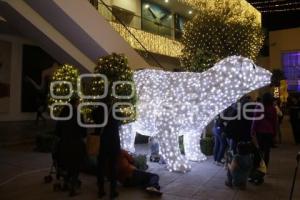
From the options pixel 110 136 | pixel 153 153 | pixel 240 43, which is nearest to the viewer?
pixel 110 136

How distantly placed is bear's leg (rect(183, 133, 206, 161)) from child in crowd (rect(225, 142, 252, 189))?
2.11 meters

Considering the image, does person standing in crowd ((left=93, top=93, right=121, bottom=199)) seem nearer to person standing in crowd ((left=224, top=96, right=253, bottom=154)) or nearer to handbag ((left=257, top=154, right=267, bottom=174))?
person standing in crowd ((left=224, top=96, right=253, bottom=154))

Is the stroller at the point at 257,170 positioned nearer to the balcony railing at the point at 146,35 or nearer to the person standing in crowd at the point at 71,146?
the person standing in crowd at the point at 71,146

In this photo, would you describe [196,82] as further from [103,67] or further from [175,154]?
[103,67]

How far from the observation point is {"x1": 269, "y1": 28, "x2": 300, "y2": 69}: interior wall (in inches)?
1227

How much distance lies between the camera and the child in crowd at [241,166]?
591 cm

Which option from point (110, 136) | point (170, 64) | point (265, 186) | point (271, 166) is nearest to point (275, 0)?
point (170, 64)

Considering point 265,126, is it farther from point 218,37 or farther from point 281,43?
point 281,43

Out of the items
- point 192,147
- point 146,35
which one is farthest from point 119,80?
point 146,35

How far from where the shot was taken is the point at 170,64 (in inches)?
718

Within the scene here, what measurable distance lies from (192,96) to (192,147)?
1.56 meters

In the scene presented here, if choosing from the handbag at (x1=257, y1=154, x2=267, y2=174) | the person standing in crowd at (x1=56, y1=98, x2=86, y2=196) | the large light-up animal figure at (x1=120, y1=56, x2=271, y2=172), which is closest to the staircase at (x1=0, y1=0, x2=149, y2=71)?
the large light-up animal figure at (x1=120, y1=56, x2=271, y2=172)

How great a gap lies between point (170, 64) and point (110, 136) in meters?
13.3

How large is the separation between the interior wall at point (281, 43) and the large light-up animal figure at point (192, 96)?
1067 inches
